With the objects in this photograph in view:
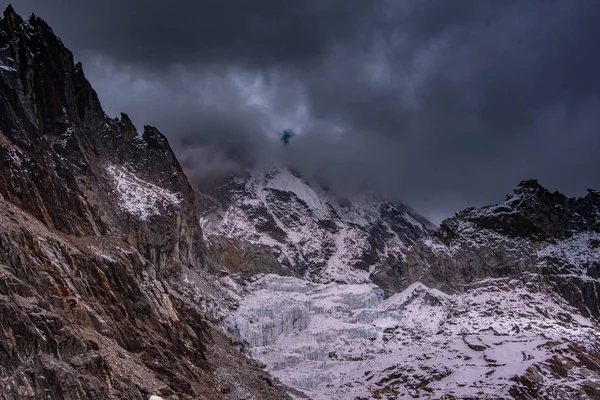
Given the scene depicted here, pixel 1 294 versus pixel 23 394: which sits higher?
pixel 1 294

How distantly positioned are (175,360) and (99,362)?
110 feet

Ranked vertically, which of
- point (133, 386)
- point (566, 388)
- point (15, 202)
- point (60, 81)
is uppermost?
point (60, 81)

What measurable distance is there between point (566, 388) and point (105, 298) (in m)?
126

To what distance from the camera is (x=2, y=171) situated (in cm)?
12594

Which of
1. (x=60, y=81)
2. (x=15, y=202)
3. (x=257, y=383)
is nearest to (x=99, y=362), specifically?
(x=15, y=202)

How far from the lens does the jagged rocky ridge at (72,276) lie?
89.6 meters

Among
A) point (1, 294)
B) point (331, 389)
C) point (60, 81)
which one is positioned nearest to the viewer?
point (1, 294)

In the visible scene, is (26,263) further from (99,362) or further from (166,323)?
(166,323)

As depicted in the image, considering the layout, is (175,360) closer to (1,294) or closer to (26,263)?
(26,263)

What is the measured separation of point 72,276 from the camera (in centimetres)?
11125

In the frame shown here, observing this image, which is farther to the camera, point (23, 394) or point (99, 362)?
point (99, 362)

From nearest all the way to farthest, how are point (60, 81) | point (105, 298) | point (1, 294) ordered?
point (1, 294) → point (105, 298) → point (60, 81)

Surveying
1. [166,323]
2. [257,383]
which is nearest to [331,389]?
[257,383]

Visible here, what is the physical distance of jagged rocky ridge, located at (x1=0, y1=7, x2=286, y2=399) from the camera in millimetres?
89625
